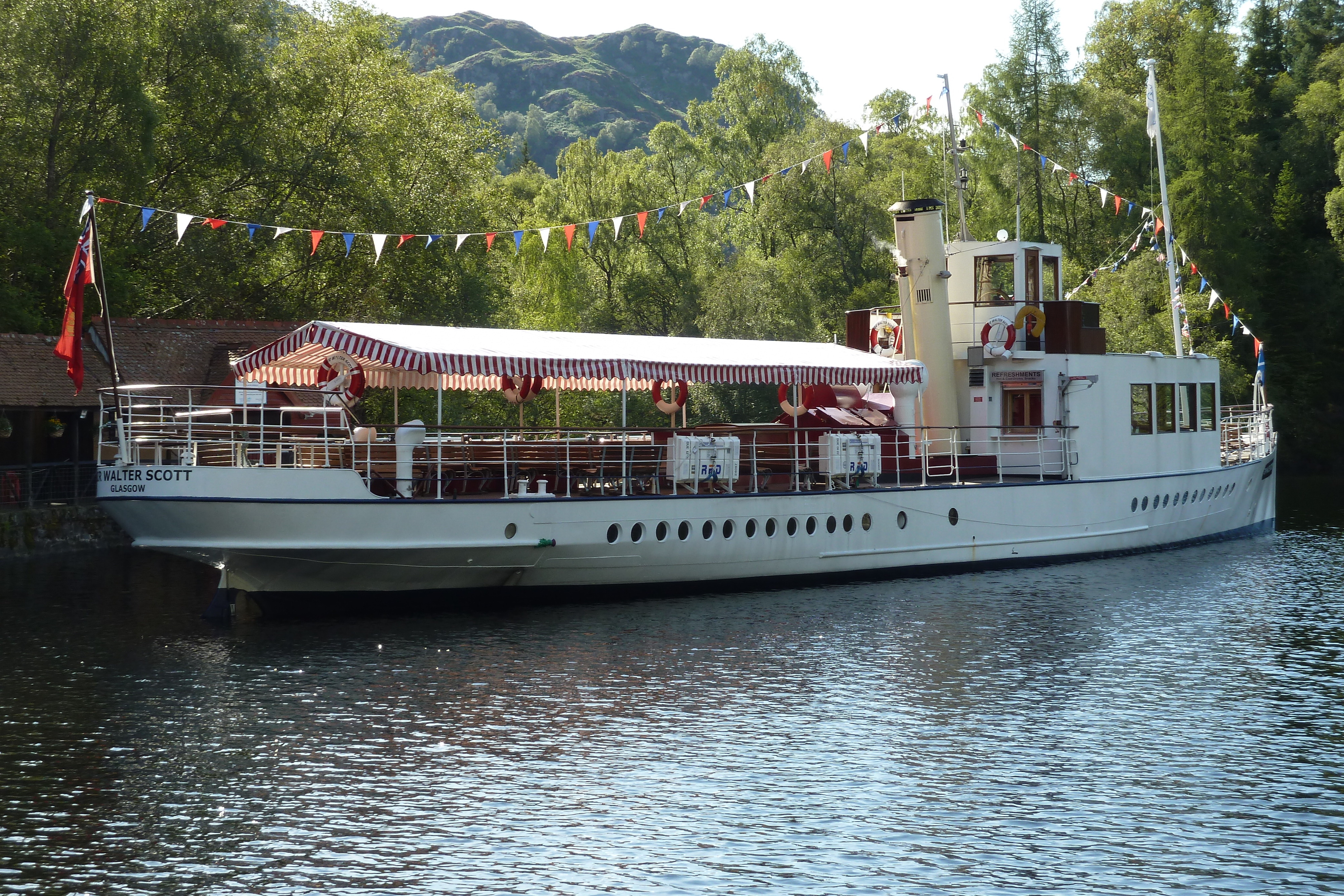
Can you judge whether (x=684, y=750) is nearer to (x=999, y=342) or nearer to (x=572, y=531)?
(x=572, y=531)

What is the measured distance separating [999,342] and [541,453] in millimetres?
9839

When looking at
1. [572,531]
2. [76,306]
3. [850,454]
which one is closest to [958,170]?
[850,454]

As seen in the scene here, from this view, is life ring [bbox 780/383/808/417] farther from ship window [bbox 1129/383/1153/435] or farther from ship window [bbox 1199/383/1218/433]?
ship window [bbox 1199/383/1218/433]

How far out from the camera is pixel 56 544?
3073 centimetres

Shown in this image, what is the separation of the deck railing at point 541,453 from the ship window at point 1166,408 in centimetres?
316

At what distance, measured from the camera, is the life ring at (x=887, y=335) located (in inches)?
1049

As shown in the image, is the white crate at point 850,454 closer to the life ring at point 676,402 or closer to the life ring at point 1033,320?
the life ring at point 676,402

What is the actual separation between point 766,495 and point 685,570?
6.16 ft

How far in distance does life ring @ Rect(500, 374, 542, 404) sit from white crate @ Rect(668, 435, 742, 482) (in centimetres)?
335

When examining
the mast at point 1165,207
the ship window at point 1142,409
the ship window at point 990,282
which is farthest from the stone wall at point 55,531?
the mast at point 1165,207

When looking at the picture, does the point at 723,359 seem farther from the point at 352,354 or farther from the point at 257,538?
the point at 257,538

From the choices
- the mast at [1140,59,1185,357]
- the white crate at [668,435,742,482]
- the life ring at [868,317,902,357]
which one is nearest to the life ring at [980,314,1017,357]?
the life ring at [868,317,902,357]

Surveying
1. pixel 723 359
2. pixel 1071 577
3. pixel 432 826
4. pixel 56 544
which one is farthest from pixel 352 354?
pixel 56 544

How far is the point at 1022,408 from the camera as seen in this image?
26.3m
